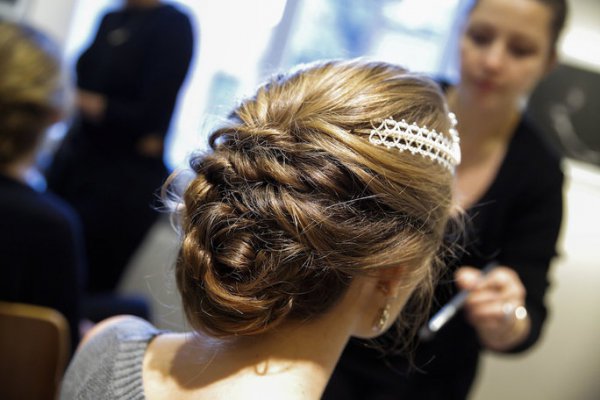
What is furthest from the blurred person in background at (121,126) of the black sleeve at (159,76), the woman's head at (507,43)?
the woman's head at (507,43)

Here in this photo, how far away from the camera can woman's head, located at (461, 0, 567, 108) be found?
95 cm

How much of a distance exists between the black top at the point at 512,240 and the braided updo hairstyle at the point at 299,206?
353 millimetres

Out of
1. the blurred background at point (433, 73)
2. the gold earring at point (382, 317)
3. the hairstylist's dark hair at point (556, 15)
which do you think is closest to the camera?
the gold earring at point (382, 317)

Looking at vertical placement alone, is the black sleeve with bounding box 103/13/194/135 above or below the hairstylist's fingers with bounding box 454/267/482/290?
below

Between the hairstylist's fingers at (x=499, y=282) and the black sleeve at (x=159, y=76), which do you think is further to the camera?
the black sleeve at (x=159, y=76)

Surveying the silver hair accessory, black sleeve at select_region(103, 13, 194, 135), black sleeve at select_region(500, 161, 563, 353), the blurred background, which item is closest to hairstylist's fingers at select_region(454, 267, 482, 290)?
black sleeve at select_region(500, 161, 563, 353)

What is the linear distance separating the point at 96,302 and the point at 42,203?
16.7 inches

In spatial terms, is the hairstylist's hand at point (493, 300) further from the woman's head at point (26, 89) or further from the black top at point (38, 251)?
the woman's head at point (26, 89)

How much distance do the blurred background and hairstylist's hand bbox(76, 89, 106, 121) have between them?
0.48 feet

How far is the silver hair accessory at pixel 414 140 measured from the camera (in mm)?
589

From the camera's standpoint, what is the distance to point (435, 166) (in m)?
0.64

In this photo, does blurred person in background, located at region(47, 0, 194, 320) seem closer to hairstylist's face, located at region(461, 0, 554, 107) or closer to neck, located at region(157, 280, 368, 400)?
hairstylist's face, located at region(461, 0, 554, 107)

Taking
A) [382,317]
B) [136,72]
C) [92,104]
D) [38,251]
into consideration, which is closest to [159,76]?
[136,72]

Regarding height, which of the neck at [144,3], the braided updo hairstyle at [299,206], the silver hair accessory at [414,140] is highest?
the silver hair accessory at [414,140]
